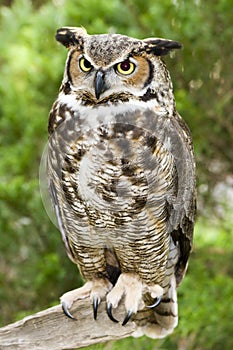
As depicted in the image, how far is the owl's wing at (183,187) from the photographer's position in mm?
1885

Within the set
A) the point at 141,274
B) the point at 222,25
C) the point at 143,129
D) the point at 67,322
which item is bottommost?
the point at 67,322

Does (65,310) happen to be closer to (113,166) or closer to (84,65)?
(113,166)

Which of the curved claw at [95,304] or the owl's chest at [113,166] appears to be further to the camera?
the curved claw at [95,304]

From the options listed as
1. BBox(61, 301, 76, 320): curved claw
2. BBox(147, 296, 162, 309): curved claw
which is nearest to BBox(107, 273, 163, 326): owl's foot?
BBox(147, 296, 162, 309): curved claw

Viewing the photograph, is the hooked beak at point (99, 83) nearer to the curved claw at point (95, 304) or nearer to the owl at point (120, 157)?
the owl at point (120, 157)

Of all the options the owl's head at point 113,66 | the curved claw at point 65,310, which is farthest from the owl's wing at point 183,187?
the curved claw at point 65,310

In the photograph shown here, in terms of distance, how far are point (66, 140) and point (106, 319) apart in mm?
520

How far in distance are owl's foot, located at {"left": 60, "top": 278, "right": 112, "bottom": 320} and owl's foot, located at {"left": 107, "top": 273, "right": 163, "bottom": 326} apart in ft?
0.12

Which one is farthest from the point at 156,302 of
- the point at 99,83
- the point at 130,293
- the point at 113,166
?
the point at 99,83

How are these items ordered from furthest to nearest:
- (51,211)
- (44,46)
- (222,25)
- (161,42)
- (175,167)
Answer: (44,46) < (222,25) < (51,211) < (175,167) < (161,42)

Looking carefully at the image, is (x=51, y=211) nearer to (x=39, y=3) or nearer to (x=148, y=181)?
(x=148, y=181)

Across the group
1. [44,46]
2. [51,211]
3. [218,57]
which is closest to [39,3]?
[44,46]

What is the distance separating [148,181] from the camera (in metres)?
1.84

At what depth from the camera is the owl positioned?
1.75m
